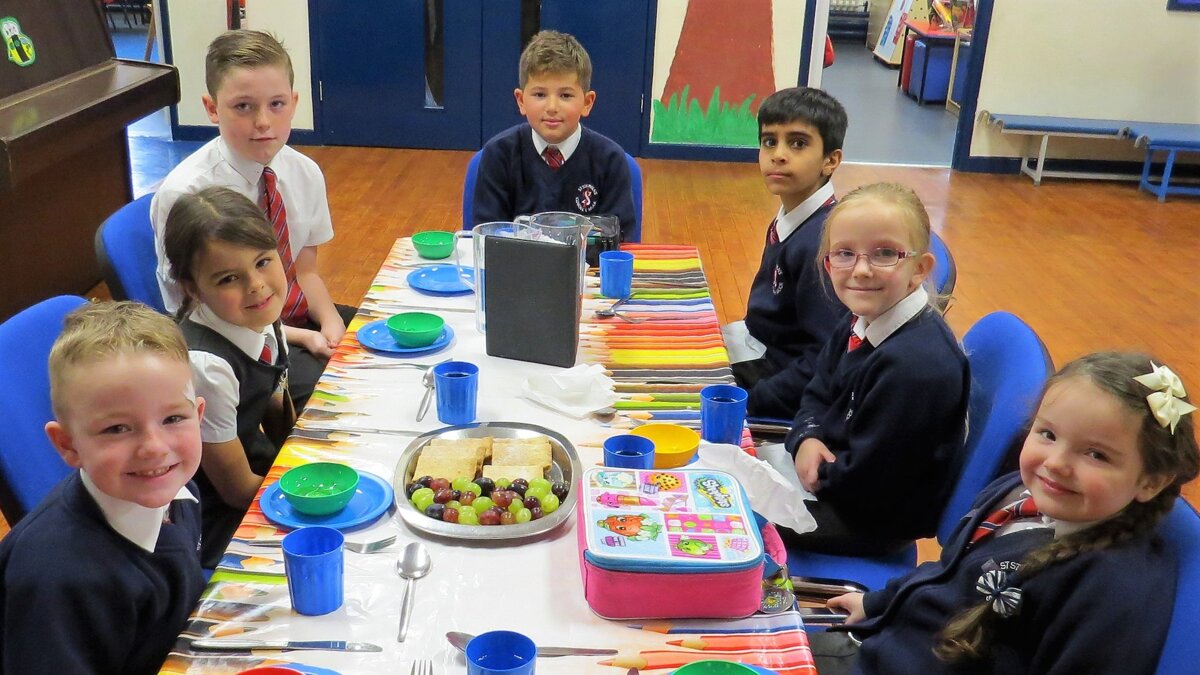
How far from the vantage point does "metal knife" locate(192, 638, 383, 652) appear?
1088 millimetres

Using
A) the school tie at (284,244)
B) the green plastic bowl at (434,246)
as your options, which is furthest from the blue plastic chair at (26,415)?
the green plastic bowl at (434,246)

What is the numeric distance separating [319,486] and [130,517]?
249 millimetres

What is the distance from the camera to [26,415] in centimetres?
143

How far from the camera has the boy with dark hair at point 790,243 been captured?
2.26m

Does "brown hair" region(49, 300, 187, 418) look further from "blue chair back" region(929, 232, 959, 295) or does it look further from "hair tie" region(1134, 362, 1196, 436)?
"blue chair back" region(929, 232, 959, 295)

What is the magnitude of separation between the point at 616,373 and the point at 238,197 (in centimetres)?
73

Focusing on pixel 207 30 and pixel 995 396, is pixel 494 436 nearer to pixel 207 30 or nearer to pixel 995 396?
pixel 995 396

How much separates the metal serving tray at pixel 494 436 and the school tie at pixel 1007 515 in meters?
0.56

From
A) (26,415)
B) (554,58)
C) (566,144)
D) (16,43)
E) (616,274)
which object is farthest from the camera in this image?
(16,43)

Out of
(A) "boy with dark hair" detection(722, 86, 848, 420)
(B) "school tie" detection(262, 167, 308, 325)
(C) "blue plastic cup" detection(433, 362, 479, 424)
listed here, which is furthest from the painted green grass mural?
(C) "blue plastic cup" detection(433, 362, 479, 424)

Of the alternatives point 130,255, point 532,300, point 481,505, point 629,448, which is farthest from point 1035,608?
point 130,255

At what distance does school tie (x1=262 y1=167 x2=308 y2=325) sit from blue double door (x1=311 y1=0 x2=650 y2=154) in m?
4.04

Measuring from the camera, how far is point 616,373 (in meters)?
1.83

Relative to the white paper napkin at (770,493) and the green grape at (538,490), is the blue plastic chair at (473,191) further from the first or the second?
the green grape at (538,490)
